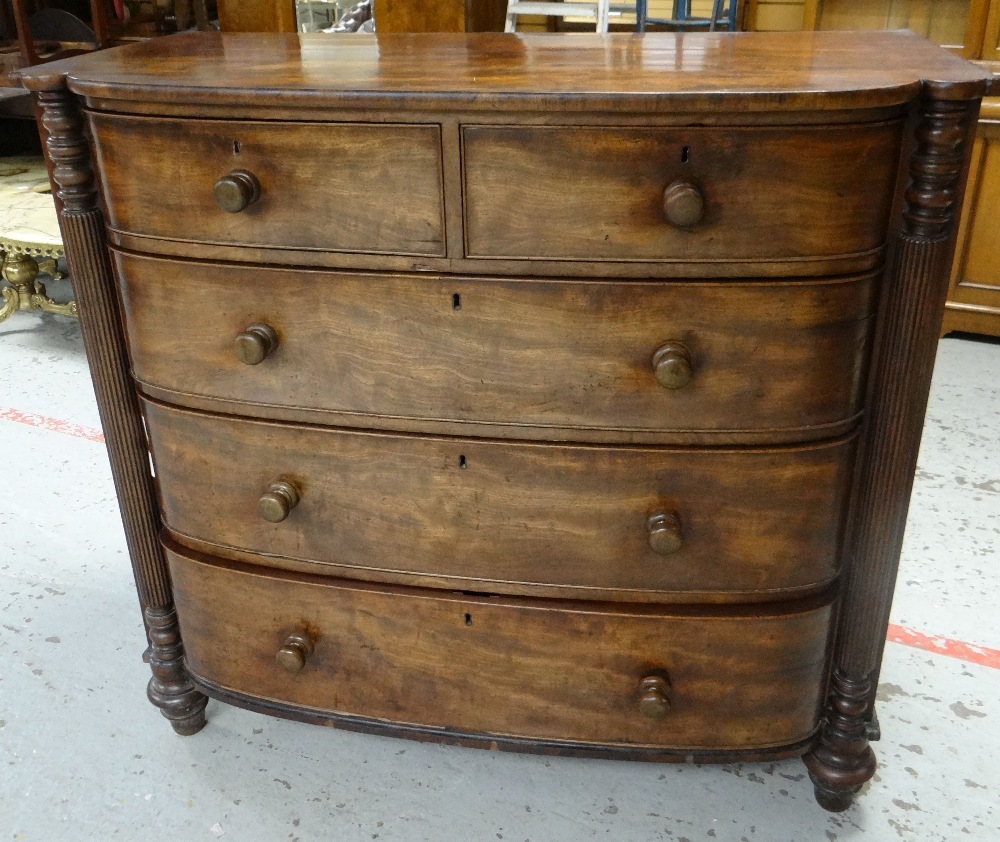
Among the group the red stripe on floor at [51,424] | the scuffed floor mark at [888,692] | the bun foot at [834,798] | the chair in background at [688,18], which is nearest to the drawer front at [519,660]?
the bun foot at [834,798]

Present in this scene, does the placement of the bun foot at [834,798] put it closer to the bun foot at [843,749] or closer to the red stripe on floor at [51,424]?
the bun foot at [843,749]

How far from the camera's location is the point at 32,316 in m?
3.69

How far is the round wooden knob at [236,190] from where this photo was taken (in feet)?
3.97

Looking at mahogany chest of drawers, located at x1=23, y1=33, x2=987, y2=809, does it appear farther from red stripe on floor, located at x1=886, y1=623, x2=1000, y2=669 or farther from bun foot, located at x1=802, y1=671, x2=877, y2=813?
red stripe on floor, located at x1=886, y1=623, x2=1000, y2=669

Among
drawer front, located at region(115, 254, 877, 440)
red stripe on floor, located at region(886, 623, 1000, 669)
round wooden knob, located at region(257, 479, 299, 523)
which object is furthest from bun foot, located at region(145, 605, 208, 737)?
red stripe on floor, located at region(886, 623, 1000, 669)

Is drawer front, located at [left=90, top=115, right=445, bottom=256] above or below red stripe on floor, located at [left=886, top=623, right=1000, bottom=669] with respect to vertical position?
above

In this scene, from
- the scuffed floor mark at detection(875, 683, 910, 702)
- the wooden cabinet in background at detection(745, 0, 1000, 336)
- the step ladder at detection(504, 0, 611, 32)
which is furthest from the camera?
the step ladder at detection(504, 0, 611, 32)

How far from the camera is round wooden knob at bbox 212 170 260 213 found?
121cm

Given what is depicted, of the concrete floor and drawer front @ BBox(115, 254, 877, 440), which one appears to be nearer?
drawer front @ BBox(115, 254, 877, 440)

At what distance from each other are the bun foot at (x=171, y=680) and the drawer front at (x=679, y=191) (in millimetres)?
921

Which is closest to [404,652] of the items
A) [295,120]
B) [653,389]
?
[653,389]

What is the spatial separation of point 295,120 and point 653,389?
0.58 metres

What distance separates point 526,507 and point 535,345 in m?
0.25

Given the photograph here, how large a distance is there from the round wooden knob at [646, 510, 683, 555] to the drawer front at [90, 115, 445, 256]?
476 millimetres
